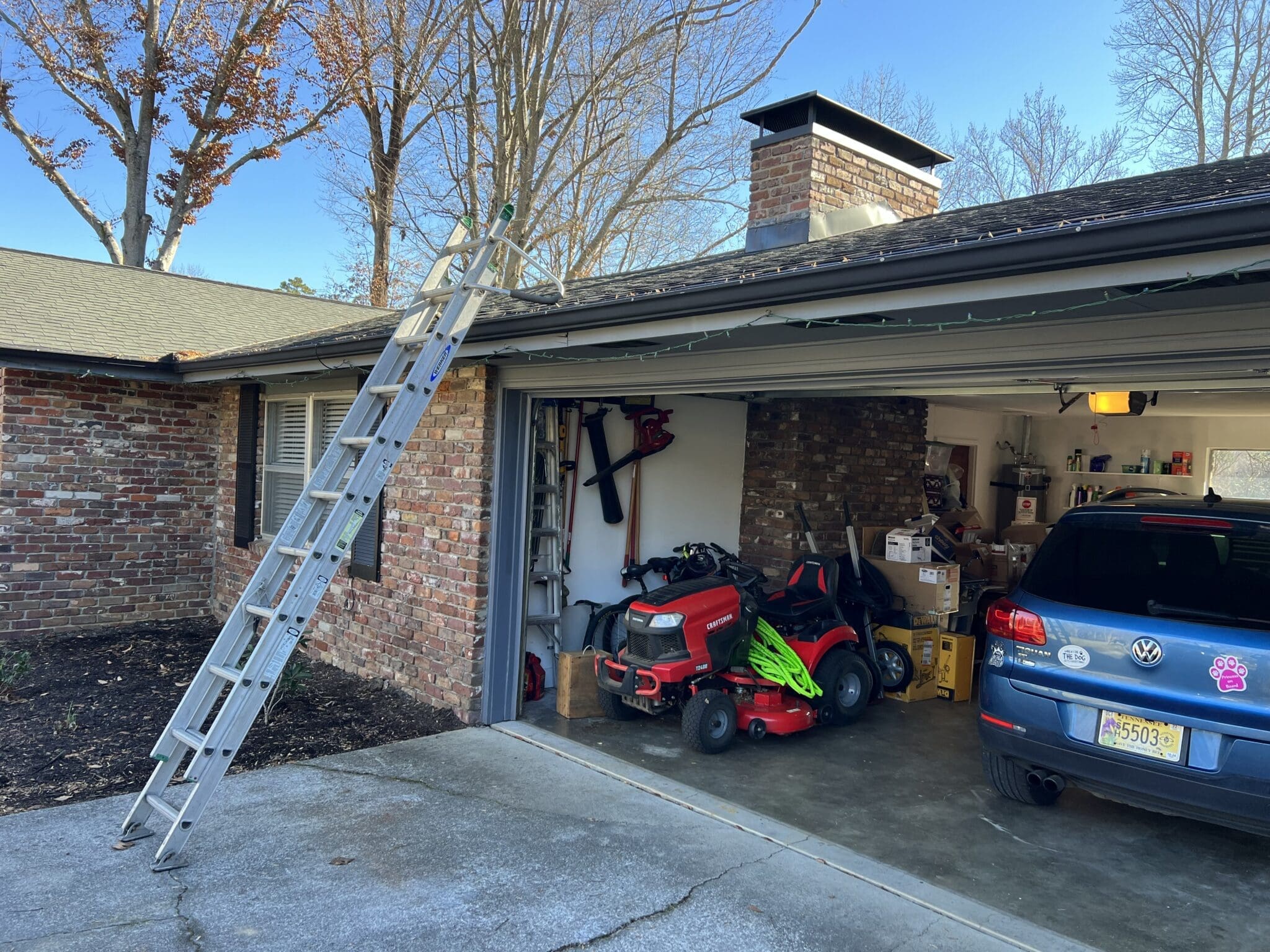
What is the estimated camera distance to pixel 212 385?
8.82 meters

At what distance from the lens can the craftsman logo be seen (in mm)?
3938

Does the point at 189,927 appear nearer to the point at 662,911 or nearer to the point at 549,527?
the point at 662,911

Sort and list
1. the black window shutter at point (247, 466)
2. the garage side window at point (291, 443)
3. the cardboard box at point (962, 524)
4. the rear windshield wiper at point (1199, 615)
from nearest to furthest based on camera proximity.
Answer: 1. the rear windshield wiper at point (1199, 615)
2. the garage side window at point (291, 443)
3. the black window shutter at point (247, 466)
4. the cardboard box at point (962, 524)

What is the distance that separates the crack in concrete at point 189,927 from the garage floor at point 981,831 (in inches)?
96.9

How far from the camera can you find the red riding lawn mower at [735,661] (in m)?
5.27

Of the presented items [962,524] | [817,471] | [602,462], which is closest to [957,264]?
[602,462]

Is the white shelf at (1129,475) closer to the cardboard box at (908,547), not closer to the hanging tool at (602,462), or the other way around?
the cardboard box at (908,547)

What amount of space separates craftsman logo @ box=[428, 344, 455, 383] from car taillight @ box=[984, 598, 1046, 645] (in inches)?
110

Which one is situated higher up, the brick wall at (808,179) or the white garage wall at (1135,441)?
the brick wall at (808,179)

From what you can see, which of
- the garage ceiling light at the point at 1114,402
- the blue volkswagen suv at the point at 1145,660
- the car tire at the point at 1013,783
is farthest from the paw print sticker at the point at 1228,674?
the garage ceiling light at the point at 1114,402

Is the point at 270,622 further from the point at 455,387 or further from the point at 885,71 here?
the point at 885,71

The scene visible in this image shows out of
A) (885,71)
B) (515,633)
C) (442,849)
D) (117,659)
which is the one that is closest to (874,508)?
(515,633)

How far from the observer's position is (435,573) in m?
6.00

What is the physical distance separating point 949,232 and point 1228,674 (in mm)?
2172
